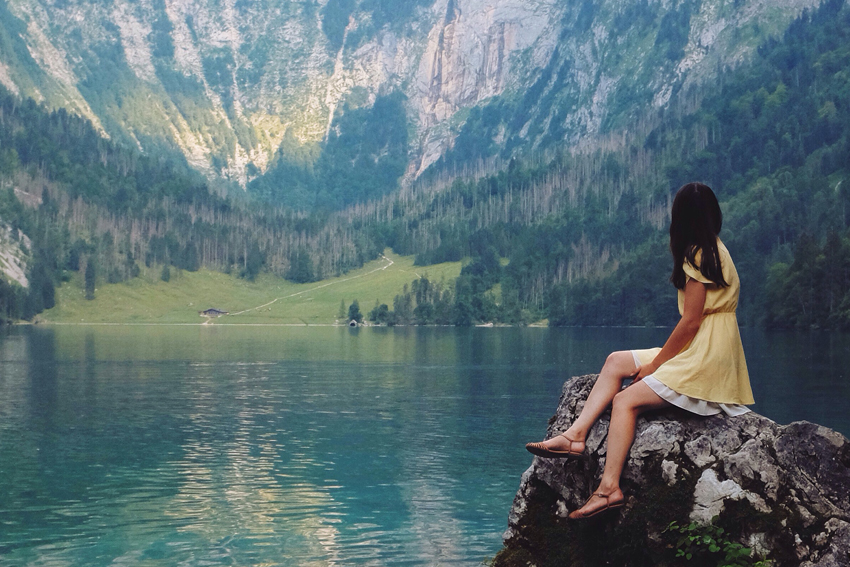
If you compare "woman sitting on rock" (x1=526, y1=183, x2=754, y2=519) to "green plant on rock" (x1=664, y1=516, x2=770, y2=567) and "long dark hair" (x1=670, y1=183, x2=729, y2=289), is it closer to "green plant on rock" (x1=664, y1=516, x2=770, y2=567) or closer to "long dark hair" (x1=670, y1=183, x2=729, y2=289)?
"long dark hair" (x1=670, y1=183, x2=729, y2=289)

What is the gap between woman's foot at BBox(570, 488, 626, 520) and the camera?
15234 mm

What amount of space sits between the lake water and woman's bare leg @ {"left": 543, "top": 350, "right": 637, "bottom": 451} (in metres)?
12.7

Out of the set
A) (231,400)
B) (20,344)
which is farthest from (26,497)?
(20,344)

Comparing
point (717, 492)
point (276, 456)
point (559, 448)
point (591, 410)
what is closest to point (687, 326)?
point (591, 410)

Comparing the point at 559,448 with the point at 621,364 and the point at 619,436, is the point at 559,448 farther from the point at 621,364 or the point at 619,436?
the point at 621,364

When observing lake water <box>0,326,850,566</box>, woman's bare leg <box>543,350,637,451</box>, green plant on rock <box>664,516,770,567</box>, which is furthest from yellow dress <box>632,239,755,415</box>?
lake water <box>0,326,850,566</box>

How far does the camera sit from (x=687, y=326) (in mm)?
15836

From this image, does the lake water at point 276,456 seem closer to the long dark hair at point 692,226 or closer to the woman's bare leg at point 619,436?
the woman's bare leg at point 619,436

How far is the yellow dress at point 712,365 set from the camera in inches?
606

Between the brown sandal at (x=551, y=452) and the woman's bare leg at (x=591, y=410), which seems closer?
the brown sandal at (x=551, y=452)

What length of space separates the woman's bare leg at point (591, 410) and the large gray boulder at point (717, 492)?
0.38 metres

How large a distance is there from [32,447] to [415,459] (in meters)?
20.4

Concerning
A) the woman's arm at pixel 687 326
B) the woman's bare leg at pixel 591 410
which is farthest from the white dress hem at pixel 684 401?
the woman's bare leg at pixel 591 410

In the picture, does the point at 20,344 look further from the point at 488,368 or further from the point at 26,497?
the point at 26,497
